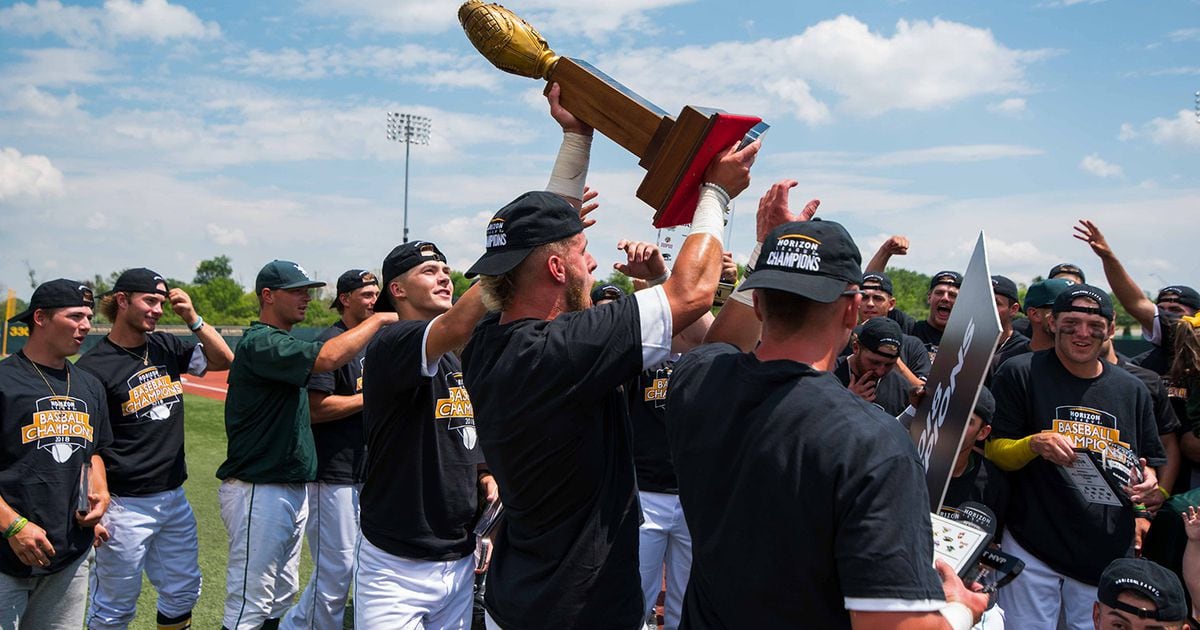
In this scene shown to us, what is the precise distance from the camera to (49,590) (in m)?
4.39

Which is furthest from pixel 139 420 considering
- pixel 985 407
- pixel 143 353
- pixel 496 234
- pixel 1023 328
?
pixel 1023 328

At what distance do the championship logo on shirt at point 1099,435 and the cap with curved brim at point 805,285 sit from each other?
315 cm

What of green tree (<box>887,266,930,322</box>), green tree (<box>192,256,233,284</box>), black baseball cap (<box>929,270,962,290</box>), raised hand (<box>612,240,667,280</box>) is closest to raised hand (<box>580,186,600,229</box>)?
raised hand (<box>612,240,667,280</box>)

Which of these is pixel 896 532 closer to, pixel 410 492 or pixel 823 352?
pixel 823 352

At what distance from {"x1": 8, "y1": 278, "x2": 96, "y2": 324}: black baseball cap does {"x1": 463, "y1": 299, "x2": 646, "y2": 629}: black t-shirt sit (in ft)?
10.9

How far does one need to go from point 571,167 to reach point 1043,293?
162 inches

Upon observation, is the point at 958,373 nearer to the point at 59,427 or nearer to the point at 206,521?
the point at 59,427

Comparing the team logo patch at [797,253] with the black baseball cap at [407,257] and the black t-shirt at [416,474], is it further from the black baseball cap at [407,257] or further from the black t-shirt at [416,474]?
the black baseball cap at [407,257]

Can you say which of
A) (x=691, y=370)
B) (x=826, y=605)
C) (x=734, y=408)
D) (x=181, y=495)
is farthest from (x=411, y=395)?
(x=181, y=495)

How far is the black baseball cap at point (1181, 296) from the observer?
6278 mm

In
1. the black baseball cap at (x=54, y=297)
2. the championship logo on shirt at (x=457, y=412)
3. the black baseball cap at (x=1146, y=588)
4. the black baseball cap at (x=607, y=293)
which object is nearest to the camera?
the black baseball cap at (x=1146, y=588)

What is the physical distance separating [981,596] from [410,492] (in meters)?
2.33

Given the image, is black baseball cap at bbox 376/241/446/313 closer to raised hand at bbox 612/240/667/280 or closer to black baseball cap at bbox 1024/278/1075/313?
raised hand at bbox 612/240/667/280

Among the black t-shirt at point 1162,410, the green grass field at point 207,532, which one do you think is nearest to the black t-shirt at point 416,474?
the green grass field at point 207,532
